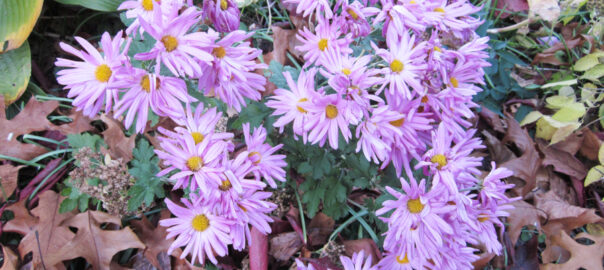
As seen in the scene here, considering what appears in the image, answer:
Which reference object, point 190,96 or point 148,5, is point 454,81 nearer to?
point 190,96

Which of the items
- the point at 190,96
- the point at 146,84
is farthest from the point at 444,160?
the point at 146,84

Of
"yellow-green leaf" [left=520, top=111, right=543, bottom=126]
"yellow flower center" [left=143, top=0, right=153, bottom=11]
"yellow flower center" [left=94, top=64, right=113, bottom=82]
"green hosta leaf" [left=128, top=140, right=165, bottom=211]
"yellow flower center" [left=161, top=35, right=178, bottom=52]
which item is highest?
"yellow flower center" [left=143, top=0, right=153, bottom=11]

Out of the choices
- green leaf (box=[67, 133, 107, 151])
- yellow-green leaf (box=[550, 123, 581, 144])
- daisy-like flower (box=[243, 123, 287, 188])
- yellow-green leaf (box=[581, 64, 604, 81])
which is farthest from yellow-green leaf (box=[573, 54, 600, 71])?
green leaf (box=[67, 133, 107, 151])

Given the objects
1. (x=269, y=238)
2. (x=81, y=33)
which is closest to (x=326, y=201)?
(x=269, y=238)

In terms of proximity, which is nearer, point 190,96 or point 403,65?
point 190,96

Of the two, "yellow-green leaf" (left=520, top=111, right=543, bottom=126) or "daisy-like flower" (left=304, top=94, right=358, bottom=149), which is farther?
"yellow-green leaf" (left=520, top=111, right=543, bottom=126)

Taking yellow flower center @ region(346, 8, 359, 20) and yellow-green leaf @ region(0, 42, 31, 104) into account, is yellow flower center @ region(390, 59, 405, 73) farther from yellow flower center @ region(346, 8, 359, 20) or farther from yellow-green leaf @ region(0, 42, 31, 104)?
yellow-green leaf @ region(0, 42, 31, 104)

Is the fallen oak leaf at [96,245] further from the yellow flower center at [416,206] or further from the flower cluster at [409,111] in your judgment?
the yellow flower center at [416,206]

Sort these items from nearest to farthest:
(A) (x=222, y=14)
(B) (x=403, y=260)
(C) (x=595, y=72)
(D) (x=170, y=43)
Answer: (D) (x=170, y=43) → (A) (x=222, y=14) → (B) (x=403, y=260) → (C) (x=595, y=72)
